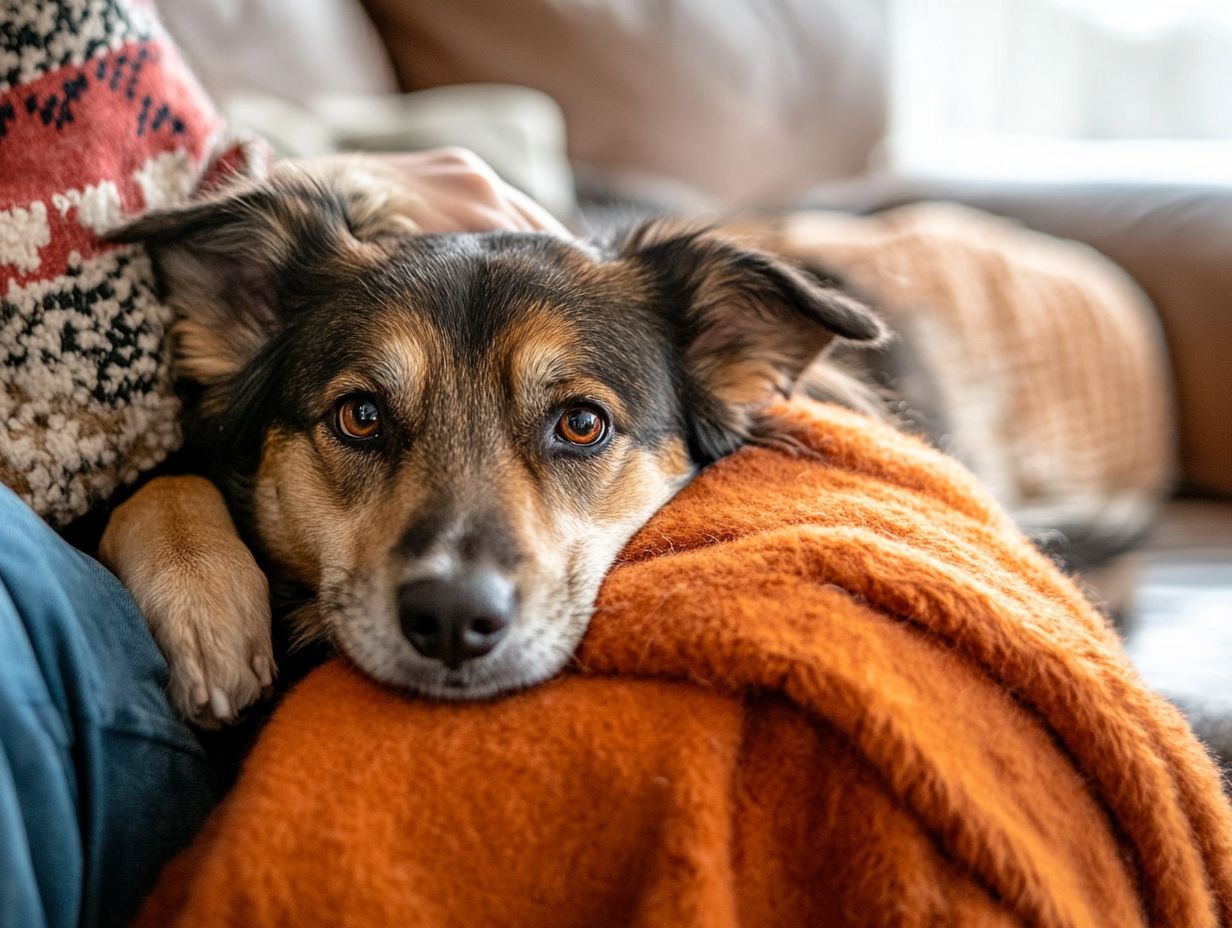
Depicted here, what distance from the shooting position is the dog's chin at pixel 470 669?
1.08m

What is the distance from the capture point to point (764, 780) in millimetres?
944

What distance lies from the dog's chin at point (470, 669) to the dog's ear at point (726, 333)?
57 centimetres

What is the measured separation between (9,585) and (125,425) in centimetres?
40

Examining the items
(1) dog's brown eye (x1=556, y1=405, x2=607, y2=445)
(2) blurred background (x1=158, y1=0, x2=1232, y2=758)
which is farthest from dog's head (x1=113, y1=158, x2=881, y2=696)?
A: (2) blurred background (x1=158, y1=0, x2=1232, y2=758)

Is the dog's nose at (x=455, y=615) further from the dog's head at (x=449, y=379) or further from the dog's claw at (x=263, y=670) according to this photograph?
the dog's claw at (x=263, y=670)

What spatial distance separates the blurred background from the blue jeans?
1.24 m

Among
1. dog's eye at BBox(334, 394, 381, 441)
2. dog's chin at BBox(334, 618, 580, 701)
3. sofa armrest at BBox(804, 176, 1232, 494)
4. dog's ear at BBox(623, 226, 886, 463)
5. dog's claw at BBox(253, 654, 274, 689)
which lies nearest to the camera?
dog's chin at BBox(334, 618, 580, 701)

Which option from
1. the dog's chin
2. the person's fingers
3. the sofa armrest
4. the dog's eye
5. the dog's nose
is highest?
the person's fingers

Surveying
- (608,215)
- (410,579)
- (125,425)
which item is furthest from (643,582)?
(608,215)

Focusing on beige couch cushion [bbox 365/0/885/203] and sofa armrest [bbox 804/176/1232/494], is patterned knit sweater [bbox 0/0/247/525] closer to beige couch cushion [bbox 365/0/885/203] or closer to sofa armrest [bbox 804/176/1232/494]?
beige couch cushion [bbox 365/0/885/203]

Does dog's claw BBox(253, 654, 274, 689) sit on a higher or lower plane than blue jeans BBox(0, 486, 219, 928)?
lower

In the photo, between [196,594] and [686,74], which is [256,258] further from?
[686,74]

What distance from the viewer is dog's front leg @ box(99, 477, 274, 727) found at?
114cm

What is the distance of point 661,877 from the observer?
0.85 metres
